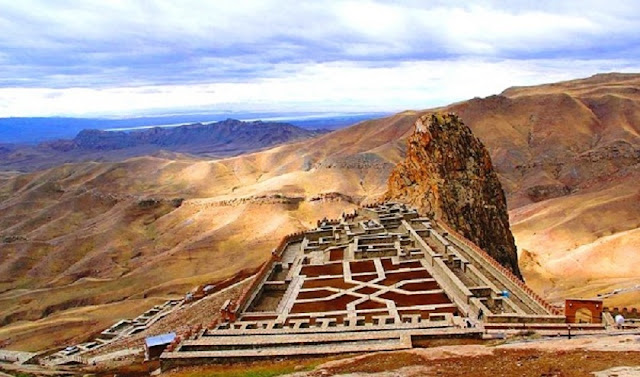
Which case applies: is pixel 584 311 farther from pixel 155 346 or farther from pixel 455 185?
pixel 455 185

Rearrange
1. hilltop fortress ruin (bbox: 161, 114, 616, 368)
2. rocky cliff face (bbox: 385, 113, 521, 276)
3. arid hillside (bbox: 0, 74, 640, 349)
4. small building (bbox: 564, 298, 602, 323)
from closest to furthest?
hilltop fortress ruin (bbox: 161, 114, 616, 368) → small building (bbox: 564, 298, 602, 323) → rocky cliff face (bbox: 385, 113, 521, 276) → arid hillside (bbox: 0, 74, 640, 349)

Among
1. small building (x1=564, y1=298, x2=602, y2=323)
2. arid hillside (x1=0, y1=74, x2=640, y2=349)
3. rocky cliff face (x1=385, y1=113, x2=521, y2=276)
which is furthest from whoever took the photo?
arid hillside (x1=0, y1=74, x2=640, y2=349)

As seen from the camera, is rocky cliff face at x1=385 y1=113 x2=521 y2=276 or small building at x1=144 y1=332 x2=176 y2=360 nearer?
small building at x1=144 y1=332 x2=176 y2=360

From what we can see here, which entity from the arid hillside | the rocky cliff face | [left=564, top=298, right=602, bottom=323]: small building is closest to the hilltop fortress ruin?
[left=564, top=298, right=602, bottom=323]: small building

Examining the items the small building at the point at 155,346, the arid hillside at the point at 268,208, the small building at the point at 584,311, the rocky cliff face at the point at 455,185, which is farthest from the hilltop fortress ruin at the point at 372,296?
the arid hillside at the point at 268,208

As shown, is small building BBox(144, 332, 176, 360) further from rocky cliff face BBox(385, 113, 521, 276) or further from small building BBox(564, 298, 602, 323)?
rocky cliff face BBox(385, 113, 521, 276)

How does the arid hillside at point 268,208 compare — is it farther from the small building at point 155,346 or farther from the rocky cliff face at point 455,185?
the small building at point 155,346
